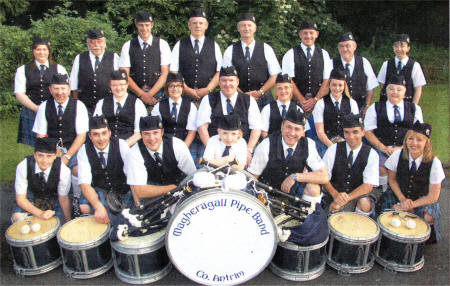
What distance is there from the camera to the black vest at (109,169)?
4.50 m

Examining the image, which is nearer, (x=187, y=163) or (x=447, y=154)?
(x=187, y=163)

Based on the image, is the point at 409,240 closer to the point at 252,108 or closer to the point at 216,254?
the point at 216,254

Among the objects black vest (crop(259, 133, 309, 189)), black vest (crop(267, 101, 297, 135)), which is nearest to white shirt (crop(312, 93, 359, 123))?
black vest (crop(267, 101, 297, 135))

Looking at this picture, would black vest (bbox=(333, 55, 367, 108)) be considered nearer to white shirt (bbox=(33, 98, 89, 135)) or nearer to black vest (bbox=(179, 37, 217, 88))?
black vest (bbox=(179, 37, 217, 88))

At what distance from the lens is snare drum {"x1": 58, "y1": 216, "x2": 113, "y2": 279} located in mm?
3863

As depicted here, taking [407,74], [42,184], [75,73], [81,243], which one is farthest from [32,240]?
[407,74]

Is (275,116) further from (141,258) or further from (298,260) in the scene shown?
(141,258)

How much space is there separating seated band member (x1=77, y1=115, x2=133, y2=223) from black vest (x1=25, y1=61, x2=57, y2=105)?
1663mm

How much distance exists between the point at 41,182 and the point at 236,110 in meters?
2.27

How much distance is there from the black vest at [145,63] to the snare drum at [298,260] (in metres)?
3.01

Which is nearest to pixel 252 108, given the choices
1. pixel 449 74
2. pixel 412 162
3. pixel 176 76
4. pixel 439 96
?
pixel 176 76

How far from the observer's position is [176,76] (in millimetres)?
5215

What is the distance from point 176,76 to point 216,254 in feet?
7.67

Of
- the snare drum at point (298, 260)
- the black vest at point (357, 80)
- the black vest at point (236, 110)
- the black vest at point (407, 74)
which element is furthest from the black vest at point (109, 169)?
the black vest at point (407, 74)
